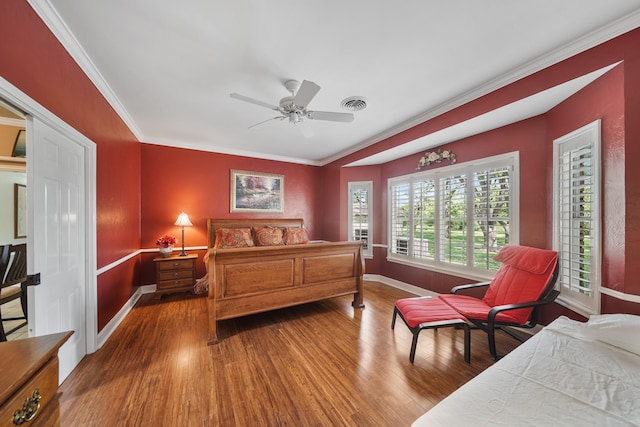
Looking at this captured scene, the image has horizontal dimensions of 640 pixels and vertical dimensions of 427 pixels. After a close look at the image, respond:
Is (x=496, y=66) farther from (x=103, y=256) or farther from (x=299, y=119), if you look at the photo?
(x=103, y=256)

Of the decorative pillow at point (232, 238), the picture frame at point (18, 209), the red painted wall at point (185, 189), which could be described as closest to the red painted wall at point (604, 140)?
the decorative pillow at point (232, 238)

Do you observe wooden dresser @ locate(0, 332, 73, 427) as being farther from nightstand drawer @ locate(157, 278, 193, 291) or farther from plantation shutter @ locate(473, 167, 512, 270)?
plantation shutter @ locate(473, 167, 512, 270)

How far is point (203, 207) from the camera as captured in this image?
4500 millimetres

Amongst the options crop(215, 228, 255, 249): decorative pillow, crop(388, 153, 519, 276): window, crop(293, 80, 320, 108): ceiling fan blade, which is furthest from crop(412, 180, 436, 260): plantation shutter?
crop(215, 228, 255, 249): decorative pillow

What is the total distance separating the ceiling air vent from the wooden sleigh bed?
1.83 metres

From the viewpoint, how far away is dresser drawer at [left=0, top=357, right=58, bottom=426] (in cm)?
65

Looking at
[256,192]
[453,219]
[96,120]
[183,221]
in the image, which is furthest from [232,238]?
[453,219]

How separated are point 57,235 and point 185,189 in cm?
267

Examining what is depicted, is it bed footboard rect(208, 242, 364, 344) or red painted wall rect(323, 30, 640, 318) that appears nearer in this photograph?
red painted wall rect(323, 30, 640, 318)

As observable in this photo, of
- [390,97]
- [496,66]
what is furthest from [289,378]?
[496,66]

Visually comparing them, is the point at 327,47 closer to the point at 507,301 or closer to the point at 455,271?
the point at 507,301

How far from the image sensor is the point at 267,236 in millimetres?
4340

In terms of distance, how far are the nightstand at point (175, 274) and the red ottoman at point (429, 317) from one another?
11.0 ft

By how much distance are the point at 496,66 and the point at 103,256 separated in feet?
14.2
